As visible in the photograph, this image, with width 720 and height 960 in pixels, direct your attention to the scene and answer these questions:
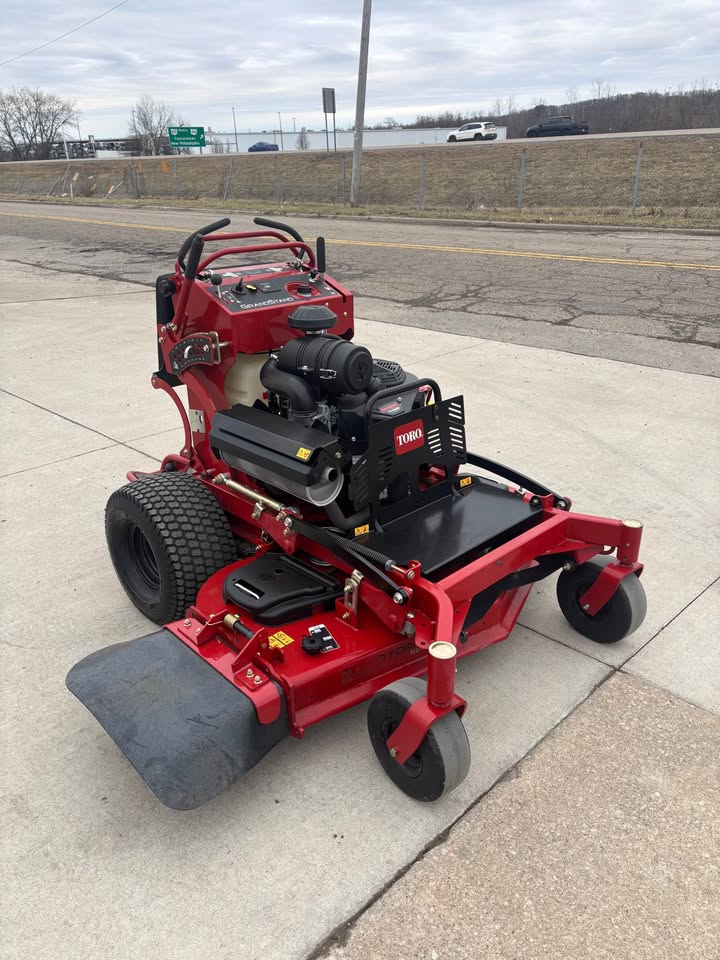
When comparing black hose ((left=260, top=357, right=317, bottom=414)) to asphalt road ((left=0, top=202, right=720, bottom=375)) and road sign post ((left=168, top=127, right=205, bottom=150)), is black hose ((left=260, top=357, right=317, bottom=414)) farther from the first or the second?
road sign post ((left=168, top=127, right=205, bottom=150))

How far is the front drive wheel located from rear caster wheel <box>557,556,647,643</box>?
1410 mm

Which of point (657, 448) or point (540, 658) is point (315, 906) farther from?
point (657, 448)

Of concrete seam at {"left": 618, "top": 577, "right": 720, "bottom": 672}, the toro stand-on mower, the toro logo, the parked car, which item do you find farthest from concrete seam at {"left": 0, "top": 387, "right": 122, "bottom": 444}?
the parked car

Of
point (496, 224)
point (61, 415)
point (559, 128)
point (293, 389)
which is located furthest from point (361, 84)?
point (559, 128)

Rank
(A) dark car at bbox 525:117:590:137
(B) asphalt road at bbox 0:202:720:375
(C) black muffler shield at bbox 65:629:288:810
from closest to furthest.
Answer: (C) black muffler shield at bbox 65:629:288:810 → (B) asphalt road at bbox 0:202:720:375 → (A) dark car at bbox 525:117:590:137

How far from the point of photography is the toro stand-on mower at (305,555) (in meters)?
2.27

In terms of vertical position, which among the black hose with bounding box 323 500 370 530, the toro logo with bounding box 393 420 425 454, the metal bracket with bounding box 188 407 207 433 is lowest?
the black hose with bounding box 323 500 370 530

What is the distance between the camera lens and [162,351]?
355 centimetres

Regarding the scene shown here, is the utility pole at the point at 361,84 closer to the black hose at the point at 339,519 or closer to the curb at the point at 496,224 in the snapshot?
the curb at the point at 496,224

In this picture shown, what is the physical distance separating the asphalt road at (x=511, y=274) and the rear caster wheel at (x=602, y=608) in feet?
13.1

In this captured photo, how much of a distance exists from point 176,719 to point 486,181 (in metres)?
22.6

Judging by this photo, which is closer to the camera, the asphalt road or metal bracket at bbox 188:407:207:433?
metal bracket at bbox 188:407:207:433

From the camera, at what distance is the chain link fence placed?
18.2 metres

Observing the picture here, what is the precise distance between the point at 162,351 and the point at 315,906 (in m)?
2.47
